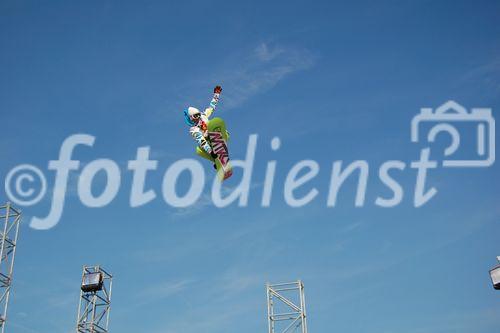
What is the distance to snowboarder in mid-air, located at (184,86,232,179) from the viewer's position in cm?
2338

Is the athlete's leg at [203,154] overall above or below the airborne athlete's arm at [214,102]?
below

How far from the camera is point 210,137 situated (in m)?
23.3

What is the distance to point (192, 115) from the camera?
77.0 ft

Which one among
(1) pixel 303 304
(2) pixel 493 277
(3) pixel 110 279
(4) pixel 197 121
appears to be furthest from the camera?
(3) pixel 110 279

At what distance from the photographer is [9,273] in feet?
132

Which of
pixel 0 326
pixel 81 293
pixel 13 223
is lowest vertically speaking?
pixel 0 326

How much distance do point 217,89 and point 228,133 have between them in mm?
Answer: 1747

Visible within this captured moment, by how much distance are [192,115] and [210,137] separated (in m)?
1.11

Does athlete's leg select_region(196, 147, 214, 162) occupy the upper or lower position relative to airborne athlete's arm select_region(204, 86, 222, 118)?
lower

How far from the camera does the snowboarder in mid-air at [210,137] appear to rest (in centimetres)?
2338

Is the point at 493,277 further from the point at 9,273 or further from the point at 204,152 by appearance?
the point at 9,273

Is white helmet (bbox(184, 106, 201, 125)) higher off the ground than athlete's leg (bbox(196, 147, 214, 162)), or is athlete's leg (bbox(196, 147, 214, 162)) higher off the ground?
white helmet (bbox(184, 106, 201, 125))

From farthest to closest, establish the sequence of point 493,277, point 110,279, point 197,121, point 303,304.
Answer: point 110,279, point 493,277, point 303,304, point 197,121

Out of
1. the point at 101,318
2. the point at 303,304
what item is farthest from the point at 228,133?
the point at 101,318
